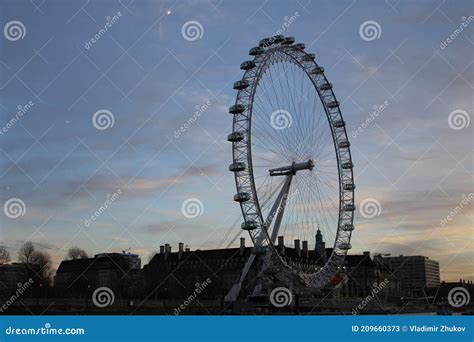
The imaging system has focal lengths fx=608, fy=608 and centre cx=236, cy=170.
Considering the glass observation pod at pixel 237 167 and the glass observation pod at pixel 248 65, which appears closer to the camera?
the glass observation pod at pixel 237 167

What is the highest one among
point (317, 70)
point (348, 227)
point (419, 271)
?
point (419, 271)

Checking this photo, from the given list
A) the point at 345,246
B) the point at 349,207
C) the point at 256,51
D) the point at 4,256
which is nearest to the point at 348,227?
Answer: the point at 345,246

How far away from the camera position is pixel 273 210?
43750 millimetres

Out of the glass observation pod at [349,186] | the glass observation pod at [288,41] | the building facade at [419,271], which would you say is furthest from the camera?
the building facade at [419,271]

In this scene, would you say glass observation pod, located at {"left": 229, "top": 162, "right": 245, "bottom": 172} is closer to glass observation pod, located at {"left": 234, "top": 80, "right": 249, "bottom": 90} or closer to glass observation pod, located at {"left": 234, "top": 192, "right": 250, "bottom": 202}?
glass observation pod, located at {"left": 234, "top": 192, "right": 250, "bottom": 202}

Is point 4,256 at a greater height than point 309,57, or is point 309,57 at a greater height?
point 309,57

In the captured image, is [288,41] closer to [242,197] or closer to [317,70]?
[317,70]

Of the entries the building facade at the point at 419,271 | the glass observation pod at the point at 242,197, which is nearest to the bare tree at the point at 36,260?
the glass observation pod at the point at 242,197

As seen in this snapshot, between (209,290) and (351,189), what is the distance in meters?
28.1

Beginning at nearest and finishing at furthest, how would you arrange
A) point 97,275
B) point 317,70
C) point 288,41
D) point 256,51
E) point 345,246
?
point 256,51 < point 288,41 < point 317,70 < point 345,246 < point 97,275

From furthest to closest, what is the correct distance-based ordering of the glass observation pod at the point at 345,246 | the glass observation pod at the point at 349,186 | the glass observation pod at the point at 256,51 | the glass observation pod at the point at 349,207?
the glass observation pod at the point at 345,246 → the glass observation pod at the point at 349,207 → the glass observation pod at the point at 349,186 → the glass observation pod at the point at 256,51

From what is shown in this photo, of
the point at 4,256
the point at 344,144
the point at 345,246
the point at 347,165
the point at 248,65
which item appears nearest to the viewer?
the point at 248,65

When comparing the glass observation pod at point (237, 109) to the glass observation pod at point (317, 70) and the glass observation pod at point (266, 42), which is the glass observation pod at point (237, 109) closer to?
the glass observation pod at point (266, 42)

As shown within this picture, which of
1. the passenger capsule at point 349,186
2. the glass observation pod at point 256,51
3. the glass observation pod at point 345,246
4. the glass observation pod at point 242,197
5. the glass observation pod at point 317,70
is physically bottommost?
the glass observation pod at point 242,197
